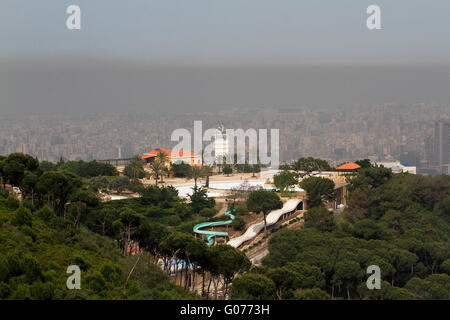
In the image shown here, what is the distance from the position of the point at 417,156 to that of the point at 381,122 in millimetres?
54235

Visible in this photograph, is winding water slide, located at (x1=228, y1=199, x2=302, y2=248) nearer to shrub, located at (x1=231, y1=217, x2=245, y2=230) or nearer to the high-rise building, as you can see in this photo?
shrub, located at (x1=231, y1=217, x2=245, y2=230)

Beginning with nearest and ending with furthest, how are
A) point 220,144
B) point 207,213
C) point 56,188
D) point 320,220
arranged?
point 56,188 → point 320,220 → point 207,213 → point 220,144

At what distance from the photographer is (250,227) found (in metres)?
27.3

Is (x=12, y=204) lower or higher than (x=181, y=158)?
lower

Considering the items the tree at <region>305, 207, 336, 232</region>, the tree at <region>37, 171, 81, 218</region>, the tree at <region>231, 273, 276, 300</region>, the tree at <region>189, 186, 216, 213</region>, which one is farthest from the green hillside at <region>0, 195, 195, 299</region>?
the tree at <region>189, 186, 216, 213</region>

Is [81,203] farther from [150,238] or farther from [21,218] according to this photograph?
[21,218]

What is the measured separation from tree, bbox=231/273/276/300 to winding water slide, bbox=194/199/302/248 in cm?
1143

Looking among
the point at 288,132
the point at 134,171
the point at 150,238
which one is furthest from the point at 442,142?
the point at 150,238

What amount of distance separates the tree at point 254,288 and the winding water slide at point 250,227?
11.4 m

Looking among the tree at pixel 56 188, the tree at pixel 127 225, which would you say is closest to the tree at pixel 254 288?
the tree at pixel 127 225

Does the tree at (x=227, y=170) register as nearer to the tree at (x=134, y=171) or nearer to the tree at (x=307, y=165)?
the tree at (x=307, y=165)

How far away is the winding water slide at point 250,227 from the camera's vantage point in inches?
982

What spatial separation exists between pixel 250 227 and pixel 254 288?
1519 centimetres
